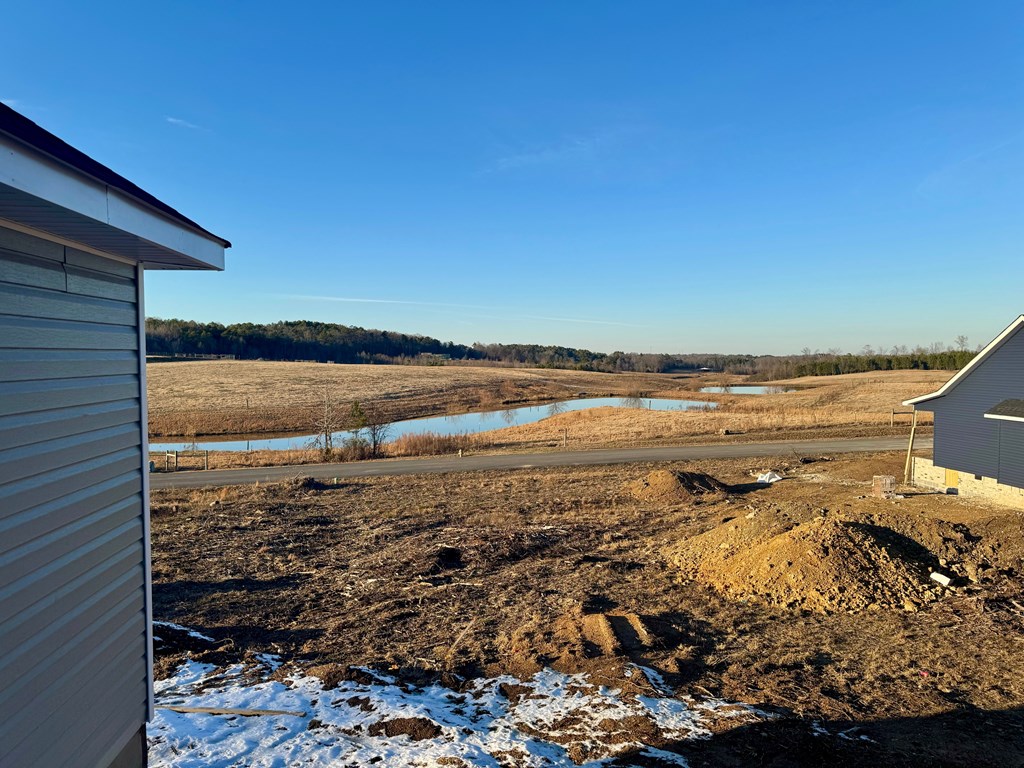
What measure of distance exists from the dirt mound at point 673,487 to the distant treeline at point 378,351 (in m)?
81.0

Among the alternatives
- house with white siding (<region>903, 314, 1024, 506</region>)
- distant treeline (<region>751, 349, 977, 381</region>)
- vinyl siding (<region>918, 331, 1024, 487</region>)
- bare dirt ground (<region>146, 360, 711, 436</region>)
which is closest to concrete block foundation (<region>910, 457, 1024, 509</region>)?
house with white siding (<region>903, 314, 1024, 506</region>)

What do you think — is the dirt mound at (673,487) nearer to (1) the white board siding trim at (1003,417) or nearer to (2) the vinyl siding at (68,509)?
(1) the white board siding trim at (1003,417)

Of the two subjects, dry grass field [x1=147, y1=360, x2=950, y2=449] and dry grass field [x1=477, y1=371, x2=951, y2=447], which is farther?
dry grass field [x1=147, y1=360, x2=950, y2=449]

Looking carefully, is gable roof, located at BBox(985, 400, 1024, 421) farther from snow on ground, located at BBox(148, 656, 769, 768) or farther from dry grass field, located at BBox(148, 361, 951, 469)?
dry grass field, located at BBox(148, 361, 951, 469)

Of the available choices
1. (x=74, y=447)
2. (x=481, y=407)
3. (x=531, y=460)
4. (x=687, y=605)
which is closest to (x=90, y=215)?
(x=74, y=447)

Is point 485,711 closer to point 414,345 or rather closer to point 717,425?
point 717,425

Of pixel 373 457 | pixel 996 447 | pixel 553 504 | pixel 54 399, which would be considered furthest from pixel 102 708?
pixel 373 457

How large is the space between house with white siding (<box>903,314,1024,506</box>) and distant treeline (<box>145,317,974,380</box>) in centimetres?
8822

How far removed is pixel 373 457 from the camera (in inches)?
1373

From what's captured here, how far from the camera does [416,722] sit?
6715 mm

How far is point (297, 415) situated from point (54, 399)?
55.4 metres

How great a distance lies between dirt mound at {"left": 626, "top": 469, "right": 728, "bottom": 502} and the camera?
67.1 ft

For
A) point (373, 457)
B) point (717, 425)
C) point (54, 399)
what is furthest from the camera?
point (717, 425)

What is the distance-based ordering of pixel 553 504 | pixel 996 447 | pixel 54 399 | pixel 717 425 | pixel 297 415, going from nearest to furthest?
pixel 54 399 → pixel 996 447 → pixel 553 504 → pixel 717 425 → pixel 297 415
